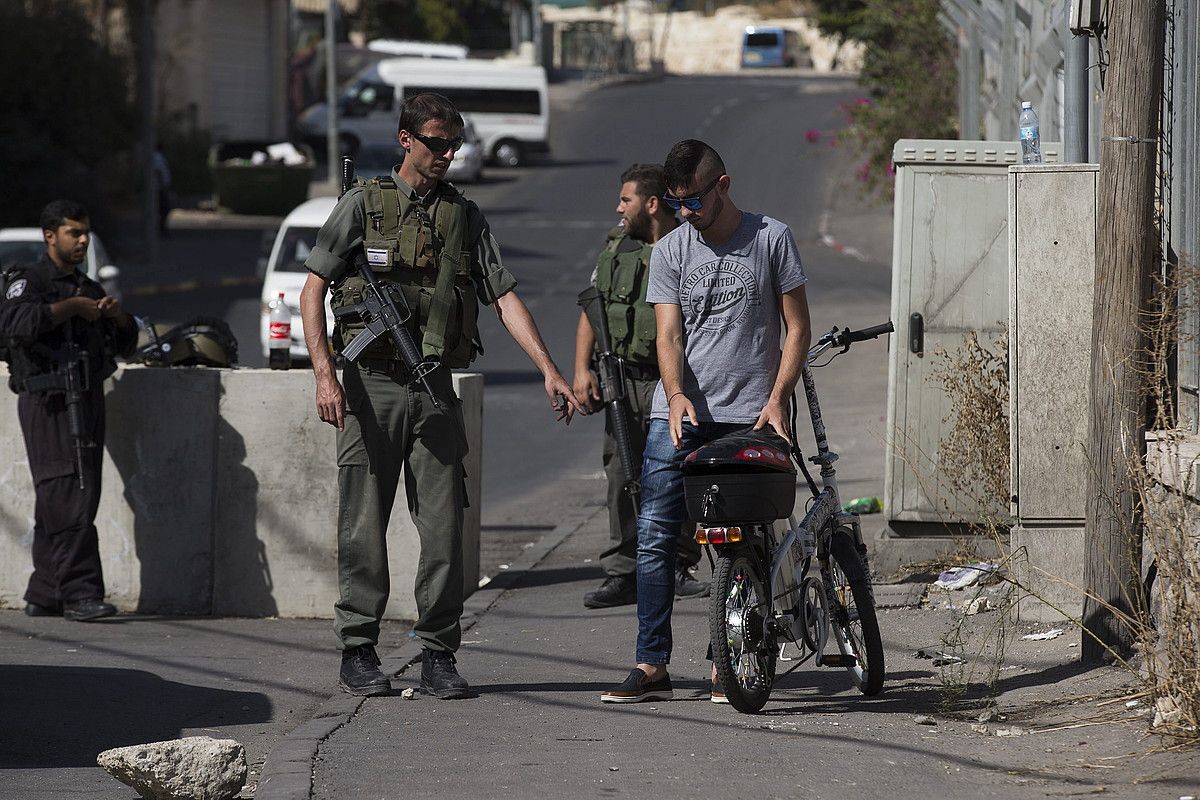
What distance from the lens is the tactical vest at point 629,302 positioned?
24.7 feet

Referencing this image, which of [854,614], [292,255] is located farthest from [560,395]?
[292,255]

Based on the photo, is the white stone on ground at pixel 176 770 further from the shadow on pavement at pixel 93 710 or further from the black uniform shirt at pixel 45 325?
the black uniform shirt at pixel 45 325

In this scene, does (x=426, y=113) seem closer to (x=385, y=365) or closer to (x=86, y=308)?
(x=385, y=365)

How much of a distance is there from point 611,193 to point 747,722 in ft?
124

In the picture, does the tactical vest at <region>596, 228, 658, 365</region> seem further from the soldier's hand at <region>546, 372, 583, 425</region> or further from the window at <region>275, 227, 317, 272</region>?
the window at <region>275, 227, 317, 272</region>

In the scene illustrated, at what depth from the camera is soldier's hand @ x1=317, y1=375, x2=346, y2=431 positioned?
578 cm

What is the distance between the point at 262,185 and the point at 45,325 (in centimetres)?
3152

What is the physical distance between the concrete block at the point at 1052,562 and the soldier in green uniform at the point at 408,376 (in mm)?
2024

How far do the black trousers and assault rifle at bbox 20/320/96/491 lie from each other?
0.11ft

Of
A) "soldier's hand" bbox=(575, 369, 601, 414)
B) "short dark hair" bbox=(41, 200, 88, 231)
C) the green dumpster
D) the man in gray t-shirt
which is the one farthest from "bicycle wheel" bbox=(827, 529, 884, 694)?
the green dumpster

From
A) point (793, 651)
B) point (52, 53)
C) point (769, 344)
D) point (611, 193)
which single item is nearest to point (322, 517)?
point (793, 651)

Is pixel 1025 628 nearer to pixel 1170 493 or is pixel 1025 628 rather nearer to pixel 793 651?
pixel 793 651

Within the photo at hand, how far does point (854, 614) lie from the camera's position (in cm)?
583

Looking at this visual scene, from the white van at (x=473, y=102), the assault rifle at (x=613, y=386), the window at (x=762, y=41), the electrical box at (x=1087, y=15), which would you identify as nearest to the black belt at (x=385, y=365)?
the assault rifle at (x=613, y=386)
